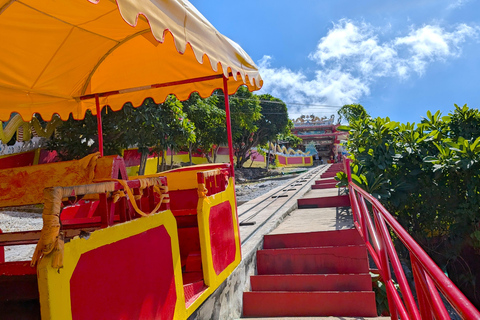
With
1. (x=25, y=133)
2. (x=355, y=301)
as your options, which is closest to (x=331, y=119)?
(x=25, y=133)

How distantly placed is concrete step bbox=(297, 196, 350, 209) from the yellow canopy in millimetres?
3919

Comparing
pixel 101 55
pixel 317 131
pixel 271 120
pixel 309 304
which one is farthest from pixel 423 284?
pixel 317 131

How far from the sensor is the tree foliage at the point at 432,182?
5.13 m

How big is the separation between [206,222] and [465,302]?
6.56 feet

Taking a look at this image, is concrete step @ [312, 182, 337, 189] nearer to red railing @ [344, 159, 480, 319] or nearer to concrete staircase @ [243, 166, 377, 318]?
concrete staircase @ [243, 166, 377, 318]

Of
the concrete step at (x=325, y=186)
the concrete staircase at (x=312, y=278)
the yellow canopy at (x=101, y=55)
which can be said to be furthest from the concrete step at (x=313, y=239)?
the concrete step at (x=325, y=186)

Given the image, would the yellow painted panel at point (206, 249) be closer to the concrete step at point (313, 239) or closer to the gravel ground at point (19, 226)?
the concrete step at point (313, 239)

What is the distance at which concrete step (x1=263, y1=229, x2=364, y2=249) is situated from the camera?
4707mm

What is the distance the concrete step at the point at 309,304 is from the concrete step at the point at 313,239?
1.06m

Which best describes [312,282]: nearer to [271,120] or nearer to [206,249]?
[206,249]

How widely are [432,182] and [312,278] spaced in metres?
2.82

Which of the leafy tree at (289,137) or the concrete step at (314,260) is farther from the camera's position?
the leafy tree at (289,137)

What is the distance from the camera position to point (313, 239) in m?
4.86

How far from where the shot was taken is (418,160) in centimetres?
551
